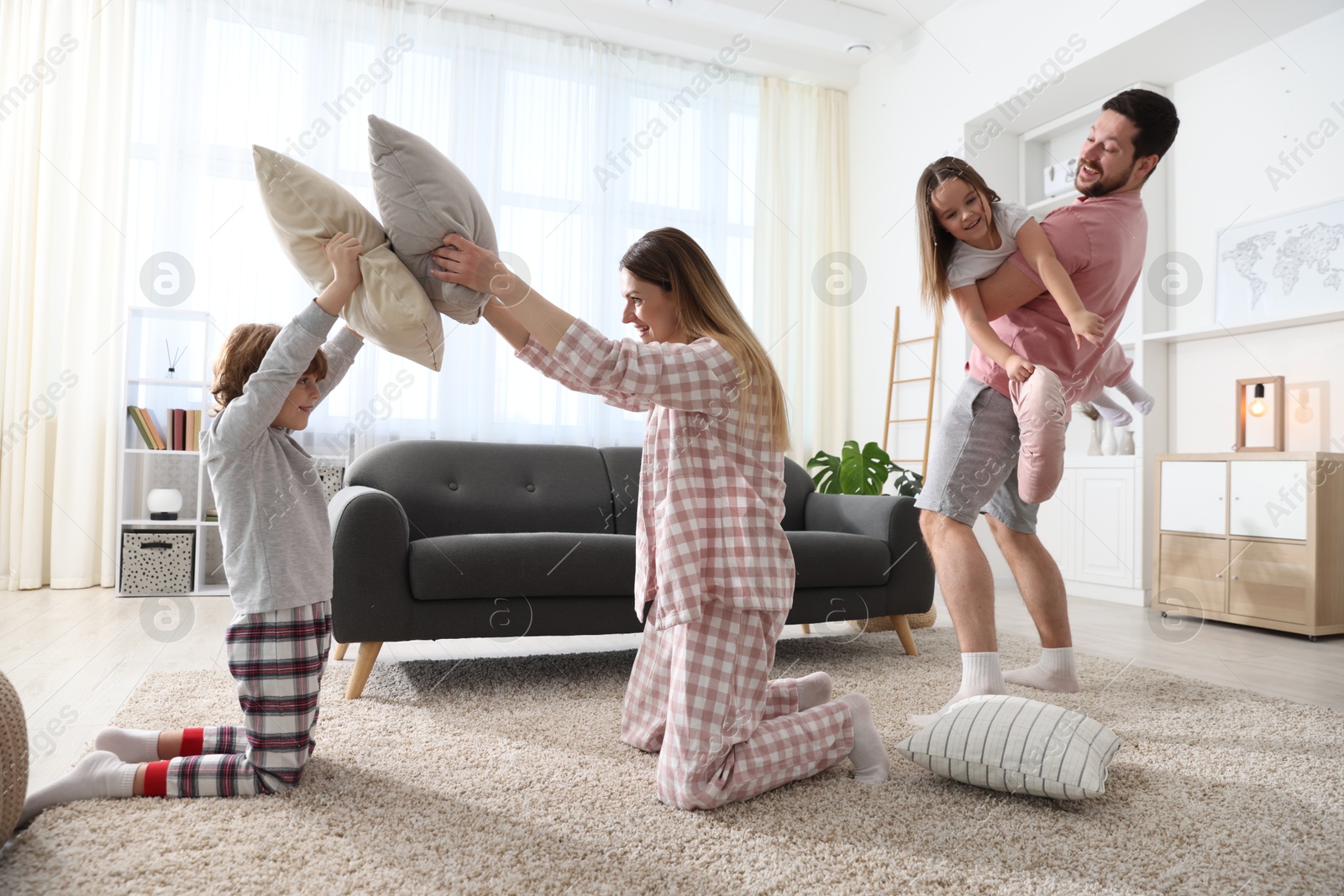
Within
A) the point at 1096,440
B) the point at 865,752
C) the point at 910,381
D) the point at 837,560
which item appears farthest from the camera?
the point at 910,381

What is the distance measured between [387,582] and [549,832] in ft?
3.37

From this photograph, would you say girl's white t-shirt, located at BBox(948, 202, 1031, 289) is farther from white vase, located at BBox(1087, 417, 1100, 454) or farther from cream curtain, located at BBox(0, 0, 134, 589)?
cream curtain, located at BBox(0, 0, 134, 589)

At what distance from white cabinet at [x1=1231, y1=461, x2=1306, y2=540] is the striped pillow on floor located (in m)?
2.46

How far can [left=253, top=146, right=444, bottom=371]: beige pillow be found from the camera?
4.07 ft

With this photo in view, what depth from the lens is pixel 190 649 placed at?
2.62 metres

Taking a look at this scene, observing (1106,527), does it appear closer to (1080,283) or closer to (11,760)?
(1080,283)

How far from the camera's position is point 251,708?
4.41 ft

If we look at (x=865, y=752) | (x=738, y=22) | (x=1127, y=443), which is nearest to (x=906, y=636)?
(x=865, y=752)

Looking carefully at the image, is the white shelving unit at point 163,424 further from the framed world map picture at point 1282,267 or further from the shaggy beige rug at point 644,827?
the framed world map picture at point 1282,267

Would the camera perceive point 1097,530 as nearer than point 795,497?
No

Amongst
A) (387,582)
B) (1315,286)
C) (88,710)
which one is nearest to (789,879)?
(387,582)

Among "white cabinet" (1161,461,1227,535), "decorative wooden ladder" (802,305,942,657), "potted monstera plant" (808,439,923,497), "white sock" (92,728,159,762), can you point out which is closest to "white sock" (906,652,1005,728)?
"white sock" (92,728,159,762)

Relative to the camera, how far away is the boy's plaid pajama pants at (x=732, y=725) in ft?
4.35

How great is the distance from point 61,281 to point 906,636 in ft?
13.2
